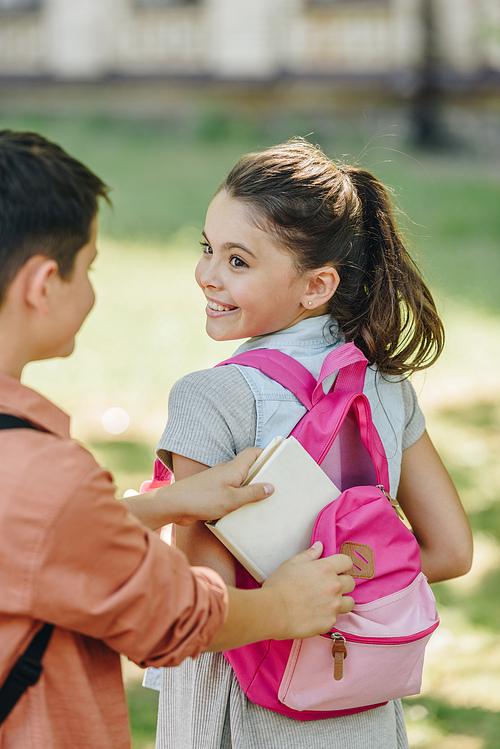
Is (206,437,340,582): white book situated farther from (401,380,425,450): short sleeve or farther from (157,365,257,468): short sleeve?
(401,380,425,450): short sleeve

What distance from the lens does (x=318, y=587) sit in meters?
1.46

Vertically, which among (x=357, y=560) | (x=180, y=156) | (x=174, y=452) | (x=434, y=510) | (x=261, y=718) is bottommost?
(x=180, y=156)

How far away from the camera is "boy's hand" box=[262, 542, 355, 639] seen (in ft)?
4.70

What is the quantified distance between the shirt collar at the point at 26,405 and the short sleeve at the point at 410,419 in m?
0.90

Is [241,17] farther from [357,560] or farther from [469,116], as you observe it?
[357,560]

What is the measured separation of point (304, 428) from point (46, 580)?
0.63 meters

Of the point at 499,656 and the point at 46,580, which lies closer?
the point at 46,580

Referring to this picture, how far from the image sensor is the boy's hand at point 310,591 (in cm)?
143

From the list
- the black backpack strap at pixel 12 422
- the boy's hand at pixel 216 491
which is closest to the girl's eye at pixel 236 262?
the boy's hand at pixel 216 491

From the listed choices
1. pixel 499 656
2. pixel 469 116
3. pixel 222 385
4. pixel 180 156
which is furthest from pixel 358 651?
pixel 469 116

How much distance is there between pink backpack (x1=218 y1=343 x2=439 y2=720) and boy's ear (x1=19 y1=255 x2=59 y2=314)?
0.51m

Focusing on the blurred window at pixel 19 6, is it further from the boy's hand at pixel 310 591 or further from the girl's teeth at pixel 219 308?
the boy's hand at pixel 310 591

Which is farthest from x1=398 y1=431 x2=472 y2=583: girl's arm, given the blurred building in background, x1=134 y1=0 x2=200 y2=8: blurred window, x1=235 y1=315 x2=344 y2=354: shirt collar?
x1=134 y1=0 x2=200 y2=8: blurred window

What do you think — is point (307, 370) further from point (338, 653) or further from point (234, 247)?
point (338, 653)
